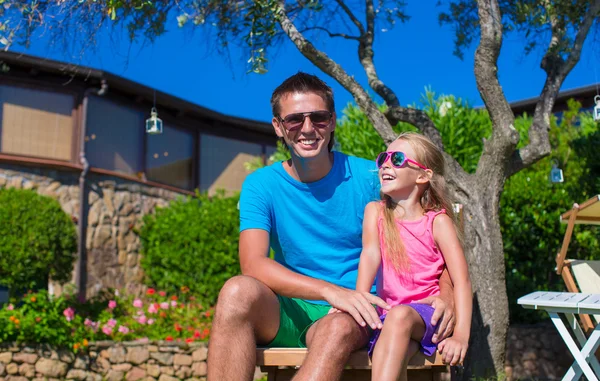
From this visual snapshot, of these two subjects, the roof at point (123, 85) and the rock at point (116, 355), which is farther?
the roof at point (123, 85)

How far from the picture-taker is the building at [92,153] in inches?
413

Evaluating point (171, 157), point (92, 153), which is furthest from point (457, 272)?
point (171, 157)

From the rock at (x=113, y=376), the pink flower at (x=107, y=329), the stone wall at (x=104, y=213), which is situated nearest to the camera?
the rock at (x=113, y=376)

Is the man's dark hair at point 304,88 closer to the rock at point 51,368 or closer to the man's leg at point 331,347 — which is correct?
the man's leg at point 331,347

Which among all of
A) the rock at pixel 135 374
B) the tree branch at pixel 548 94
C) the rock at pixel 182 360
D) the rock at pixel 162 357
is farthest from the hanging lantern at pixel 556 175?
the rock at pixel 135 374

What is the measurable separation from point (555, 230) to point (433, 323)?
20.0 ft

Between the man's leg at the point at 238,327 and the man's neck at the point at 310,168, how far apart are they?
2.32 feet

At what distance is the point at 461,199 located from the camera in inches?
188

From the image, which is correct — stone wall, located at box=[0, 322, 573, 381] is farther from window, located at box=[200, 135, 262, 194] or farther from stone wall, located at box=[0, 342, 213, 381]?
window, located at box=[200, 135, 262, 194]

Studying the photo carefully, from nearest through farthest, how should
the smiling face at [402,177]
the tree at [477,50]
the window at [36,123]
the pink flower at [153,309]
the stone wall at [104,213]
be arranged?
1. the smiling face at [402,177]
2. the tree at [477,50]
3. the pink flower at [153,309]
4. the stone wall at [104,213]
5. the window at [36,123]

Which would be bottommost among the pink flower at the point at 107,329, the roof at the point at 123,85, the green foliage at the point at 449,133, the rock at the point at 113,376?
the rock at the point at 113,376

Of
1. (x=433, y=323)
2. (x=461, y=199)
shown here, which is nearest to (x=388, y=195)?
(x=433, y=323)

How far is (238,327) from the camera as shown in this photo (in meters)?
2.53

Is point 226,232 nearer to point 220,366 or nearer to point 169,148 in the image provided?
point 169,148
